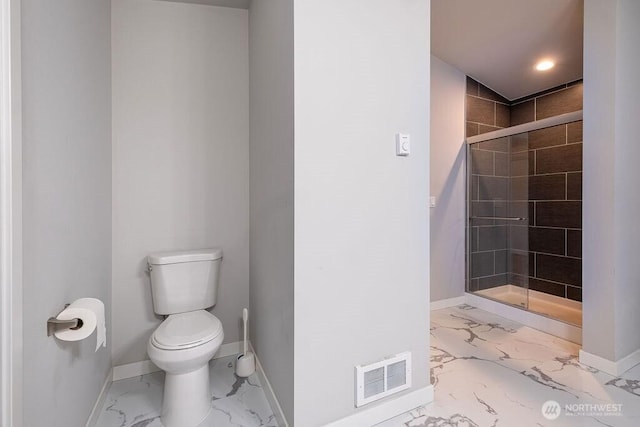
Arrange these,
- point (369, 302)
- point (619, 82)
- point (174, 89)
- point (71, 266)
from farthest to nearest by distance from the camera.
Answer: point (174, 89) → point (619, 82) → point (369, 302) → point (71, 266)

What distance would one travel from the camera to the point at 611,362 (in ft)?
6.00

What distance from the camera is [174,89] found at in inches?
77.6

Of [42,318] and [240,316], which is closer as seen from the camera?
[42,318]

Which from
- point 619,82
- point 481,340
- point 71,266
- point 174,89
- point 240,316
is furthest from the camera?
point 481,340

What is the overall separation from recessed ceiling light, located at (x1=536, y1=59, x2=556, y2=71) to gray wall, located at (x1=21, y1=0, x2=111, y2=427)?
128 inches

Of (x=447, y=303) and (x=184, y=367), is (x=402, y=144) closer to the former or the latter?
(x=184, y=367)

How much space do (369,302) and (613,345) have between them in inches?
62.9

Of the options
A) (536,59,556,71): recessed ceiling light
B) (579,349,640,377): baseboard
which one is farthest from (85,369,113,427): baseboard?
(536,59,556,71): recessed ceiling light

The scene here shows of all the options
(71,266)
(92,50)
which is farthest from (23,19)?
(71,266)

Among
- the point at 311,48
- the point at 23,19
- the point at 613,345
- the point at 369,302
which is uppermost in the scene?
the point at 311,48

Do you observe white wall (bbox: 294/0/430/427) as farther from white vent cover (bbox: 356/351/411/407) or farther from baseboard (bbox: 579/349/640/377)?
baseboard (bbox: 579/349/640/377)

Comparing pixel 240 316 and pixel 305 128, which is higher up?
pixel 305 128

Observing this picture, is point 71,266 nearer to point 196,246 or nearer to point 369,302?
point 196,246

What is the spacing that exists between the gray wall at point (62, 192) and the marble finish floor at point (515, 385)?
1360 mm
